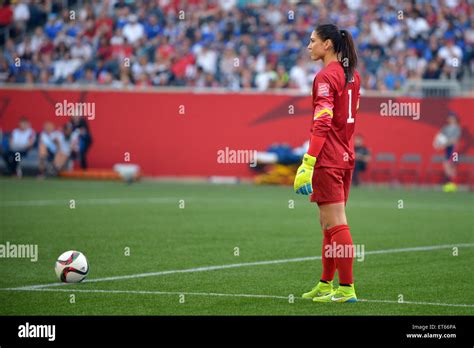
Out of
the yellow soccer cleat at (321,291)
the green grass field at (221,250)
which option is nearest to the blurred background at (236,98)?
the green grass field at (221,250)

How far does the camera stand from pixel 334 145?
9469mm

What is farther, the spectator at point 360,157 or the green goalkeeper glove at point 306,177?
the spectator at point 360,157

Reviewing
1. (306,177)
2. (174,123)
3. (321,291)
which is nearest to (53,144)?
(174,123)

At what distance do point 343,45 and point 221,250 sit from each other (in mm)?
4747

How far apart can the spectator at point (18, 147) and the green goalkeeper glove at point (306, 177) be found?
19.6 meters

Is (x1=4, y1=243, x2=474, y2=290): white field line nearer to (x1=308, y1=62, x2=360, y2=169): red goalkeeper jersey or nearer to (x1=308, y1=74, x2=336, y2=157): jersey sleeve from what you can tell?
(x1=308, y1=62, x2=360, y2=169): red goalkeeper jersey

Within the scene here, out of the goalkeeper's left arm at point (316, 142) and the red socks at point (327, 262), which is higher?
the goalkeeper's left arm at point (316, 142)

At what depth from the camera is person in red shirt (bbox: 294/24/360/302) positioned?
365 inches

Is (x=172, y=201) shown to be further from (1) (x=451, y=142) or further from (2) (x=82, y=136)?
(1) (x=451, y=142)

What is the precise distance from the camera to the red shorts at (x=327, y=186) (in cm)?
940

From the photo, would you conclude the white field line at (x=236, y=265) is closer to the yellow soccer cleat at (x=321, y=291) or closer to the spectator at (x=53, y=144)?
the yellow soccer cleat at (x=321, y=291)

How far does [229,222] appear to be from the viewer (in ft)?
56.7
